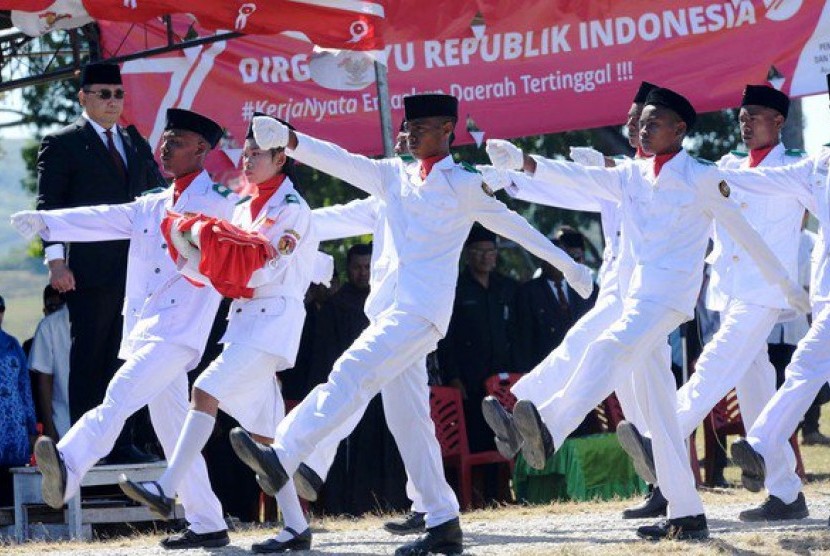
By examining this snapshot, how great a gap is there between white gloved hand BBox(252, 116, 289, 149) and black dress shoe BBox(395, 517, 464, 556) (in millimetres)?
2023

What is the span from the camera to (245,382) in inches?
365

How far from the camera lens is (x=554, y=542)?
970 cm

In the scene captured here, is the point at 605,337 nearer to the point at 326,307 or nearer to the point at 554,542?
the point at 554,542

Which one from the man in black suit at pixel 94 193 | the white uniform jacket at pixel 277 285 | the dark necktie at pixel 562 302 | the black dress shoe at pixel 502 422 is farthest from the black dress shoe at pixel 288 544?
the dark necktie at pixel 562 302

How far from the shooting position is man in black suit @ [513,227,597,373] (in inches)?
563

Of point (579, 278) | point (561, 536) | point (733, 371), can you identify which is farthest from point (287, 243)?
point (733, 371)

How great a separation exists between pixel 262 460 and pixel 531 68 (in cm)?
628

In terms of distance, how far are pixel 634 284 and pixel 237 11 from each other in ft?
13.1

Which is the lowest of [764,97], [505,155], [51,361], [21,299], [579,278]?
[51,361]

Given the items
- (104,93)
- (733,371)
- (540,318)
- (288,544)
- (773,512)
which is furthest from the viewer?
(540,318)

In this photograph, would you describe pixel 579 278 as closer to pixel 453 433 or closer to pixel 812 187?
pixel 812 187

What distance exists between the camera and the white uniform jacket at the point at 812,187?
10.1 metres

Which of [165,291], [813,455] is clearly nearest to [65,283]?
[165,291]

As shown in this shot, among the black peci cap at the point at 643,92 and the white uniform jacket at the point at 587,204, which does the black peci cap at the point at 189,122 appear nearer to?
the white uniform jacket at the point at 587,204
